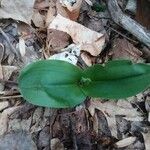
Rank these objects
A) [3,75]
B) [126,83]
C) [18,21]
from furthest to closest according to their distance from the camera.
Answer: [18,21]
[3,75]
[126,83]

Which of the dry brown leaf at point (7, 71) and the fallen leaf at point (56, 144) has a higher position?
the dry brown leaf at point (7, 71)

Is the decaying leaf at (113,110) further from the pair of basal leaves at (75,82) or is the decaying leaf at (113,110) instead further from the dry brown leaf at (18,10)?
the dry brown leaf at (18,10)

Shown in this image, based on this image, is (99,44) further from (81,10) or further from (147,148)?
(147,148)

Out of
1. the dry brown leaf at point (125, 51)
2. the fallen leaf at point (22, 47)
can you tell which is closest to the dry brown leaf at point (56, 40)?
the fallen leaf at point (22, 47)

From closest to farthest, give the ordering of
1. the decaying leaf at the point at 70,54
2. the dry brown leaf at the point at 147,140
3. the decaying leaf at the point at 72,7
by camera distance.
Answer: the dry brown leaf at the point at 147,140 < the decaying leaf at the point at 70,54 < the decaying leaf at the point at 72,7

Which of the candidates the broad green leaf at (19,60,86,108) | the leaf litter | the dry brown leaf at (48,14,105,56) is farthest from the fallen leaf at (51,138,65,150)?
the dry brown leaf at (48,14,105,56)

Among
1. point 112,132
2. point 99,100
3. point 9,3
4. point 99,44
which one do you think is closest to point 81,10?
point 99,44
